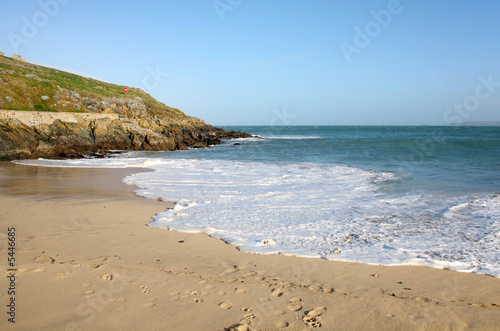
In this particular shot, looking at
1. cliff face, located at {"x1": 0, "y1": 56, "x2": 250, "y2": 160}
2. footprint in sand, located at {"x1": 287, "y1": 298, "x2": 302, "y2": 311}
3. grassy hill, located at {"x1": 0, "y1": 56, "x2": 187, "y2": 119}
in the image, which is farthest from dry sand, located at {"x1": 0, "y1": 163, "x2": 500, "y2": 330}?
grassy hill, located at {"x1": 0, "y1": 56, "x2": 187, "y2": 119}

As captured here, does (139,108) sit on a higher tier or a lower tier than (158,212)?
higher

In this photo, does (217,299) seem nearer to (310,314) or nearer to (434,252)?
(310,314)

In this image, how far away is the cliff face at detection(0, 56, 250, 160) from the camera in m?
21.5

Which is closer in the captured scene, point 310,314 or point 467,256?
point 310,314

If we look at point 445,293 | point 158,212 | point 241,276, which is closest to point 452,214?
point 445,293

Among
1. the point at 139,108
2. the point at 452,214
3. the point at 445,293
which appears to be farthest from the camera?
the point at 139,108

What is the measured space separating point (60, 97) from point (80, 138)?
22.2ft

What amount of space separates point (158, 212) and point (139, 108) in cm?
3459

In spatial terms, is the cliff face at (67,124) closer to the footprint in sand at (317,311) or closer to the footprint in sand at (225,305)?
the footprint in sand at (225,305)

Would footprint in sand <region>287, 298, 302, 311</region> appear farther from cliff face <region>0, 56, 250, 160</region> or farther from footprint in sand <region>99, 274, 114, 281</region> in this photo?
cliff face <region>0, 56, 250, 160</region>

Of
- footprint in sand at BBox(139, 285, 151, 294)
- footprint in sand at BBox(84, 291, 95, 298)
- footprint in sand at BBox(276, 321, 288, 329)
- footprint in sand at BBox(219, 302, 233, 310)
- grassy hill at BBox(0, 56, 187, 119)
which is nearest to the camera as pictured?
footprint in sand at BBox(276, 321, 288, 329)

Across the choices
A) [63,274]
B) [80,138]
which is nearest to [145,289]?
[63,274]

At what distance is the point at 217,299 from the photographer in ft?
11.9

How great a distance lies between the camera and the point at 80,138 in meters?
24.9
